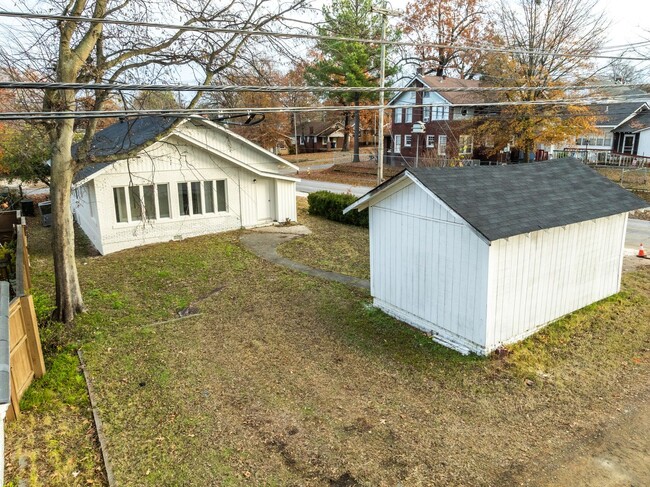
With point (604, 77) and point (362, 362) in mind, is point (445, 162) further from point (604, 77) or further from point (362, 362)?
point (362, 362)

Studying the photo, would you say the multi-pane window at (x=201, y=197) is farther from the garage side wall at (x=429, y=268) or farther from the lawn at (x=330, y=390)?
the garage side wall at (x=429, y=268)

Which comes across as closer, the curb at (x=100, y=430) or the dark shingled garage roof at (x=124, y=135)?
the curb at (x=100, y=430)

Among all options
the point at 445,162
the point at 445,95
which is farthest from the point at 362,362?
the point at 445,95

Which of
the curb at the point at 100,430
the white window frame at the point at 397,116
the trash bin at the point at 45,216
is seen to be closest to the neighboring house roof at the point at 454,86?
the white window frame at the point at 397,116

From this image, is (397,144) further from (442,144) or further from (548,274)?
(548,274)

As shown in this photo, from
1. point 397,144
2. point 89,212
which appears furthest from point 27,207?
point 397,144

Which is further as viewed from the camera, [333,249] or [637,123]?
[637,123]

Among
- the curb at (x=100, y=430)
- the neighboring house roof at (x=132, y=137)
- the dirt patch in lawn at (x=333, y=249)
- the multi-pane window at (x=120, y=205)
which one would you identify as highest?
the neighboring house roof at (x=132, y=137)

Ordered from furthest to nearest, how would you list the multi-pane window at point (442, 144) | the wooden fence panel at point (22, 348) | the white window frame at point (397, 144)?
the white window frame at point (397, 144) < the multi-pane window at point (442, 144) < the wooden fence panel at point (22, 348)
